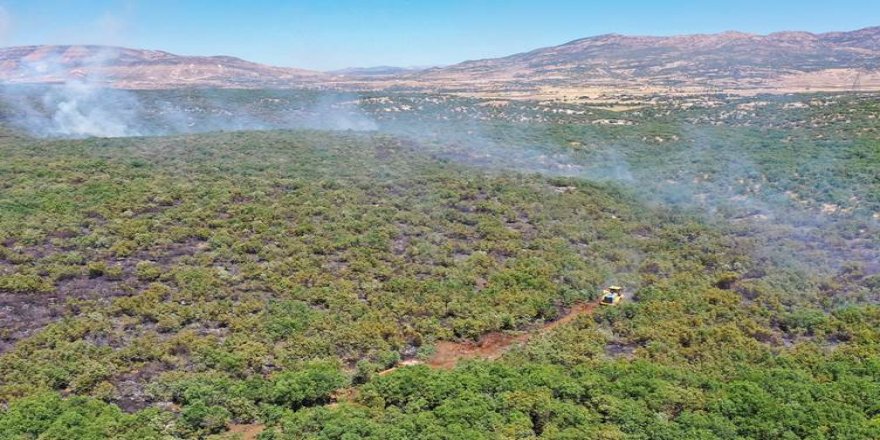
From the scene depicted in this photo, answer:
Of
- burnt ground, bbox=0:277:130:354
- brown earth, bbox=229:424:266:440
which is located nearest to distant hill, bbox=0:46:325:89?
burnt ground, bbox=0:277:130:354

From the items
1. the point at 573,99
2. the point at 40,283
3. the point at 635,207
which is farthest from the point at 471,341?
→ the point at 573,99

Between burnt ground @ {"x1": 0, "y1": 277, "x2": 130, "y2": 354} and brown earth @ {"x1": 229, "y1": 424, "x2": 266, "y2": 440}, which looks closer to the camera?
brown earth @ {"x1": 229, "y1": 424, "x2": 266, "y2": 440}

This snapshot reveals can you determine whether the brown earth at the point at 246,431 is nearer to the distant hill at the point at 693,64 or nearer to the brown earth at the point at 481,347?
the brown earth at the point at 481,347

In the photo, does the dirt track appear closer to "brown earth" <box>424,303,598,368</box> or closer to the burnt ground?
→ "brown earth" <box>424,303,598,368</box>

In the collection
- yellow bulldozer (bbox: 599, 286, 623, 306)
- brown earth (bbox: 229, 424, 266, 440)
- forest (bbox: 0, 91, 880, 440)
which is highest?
forest (bbox: 0, 91, 880, 440)

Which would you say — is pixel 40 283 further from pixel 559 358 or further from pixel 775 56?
pixel 775 56

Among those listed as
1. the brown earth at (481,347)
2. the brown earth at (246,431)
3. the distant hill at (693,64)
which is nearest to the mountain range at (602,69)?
the distant hill at (693,64)
